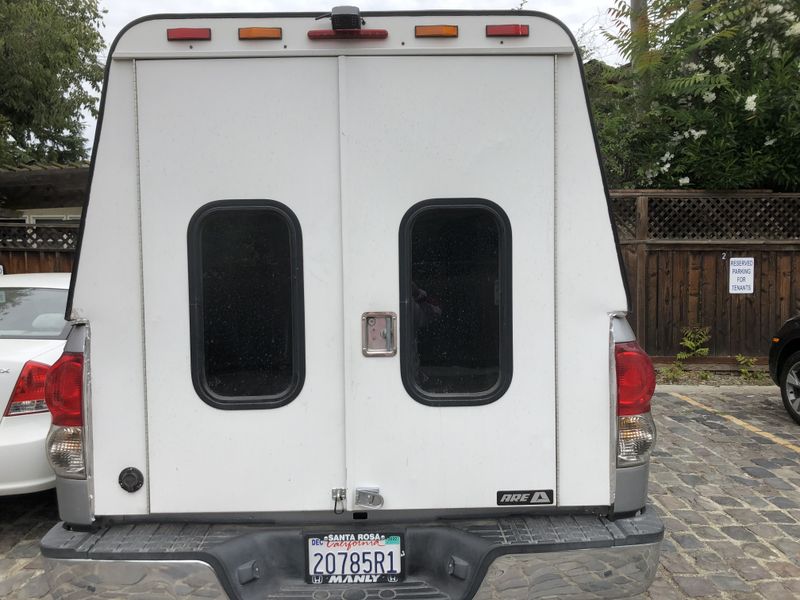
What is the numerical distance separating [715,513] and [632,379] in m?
2.62

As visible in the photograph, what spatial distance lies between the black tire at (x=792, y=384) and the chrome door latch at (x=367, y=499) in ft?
18.7

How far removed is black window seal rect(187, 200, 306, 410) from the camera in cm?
266

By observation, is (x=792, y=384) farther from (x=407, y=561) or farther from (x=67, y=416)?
(x=67, y=416)

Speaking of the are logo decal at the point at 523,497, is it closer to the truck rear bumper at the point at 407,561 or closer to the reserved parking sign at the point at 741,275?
the truck rear bumper at the point at 407,561

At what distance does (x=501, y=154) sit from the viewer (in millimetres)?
2670

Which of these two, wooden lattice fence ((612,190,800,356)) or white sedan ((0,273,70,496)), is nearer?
white sedan ((0,273,70,496))

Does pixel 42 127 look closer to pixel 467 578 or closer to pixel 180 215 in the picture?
pixel 180 215

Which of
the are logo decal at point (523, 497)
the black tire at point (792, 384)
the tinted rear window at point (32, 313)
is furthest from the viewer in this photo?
the black tire at point (792, 384)

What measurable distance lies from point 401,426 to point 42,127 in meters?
13.7

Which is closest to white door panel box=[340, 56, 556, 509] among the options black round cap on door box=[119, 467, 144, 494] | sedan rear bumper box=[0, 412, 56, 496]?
black round cap on door box=[119, 467, 144, 494]

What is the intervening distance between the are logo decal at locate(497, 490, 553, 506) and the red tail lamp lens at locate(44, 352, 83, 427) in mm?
1625

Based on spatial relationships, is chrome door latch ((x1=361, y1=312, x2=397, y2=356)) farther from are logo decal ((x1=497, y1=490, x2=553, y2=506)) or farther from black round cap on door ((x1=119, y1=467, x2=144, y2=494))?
black round cap on door ((x1=119, y1=467, x2=144, y2=494))

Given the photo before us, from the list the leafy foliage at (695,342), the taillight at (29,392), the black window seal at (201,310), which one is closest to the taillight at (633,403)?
the black window seal at (201,310)

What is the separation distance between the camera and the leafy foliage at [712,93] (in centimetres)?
936
